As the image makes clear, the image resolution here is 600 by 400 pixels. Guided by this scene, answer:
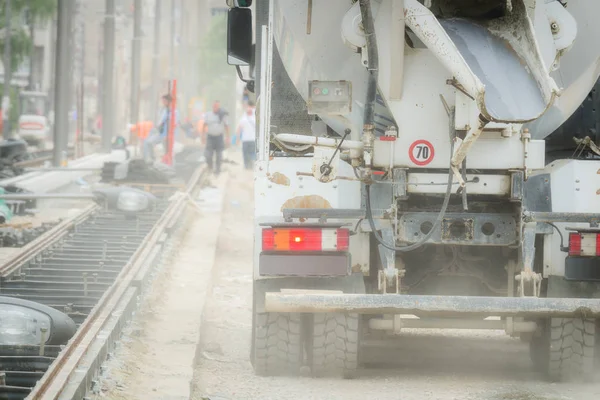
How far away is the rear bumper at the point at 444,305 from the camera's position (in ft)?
25.2

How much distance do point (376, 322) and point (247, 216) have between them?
15.1 metres

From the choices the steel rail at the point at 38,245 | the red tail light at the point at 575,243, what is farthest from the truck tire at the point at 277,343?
the steel rail at the point at 38,245

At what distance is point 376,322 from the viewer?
847cm

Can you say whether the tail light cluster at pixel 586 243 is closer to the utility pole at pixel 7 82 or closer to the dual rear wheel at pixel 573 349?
the dual rear wheel at pixel 573 349

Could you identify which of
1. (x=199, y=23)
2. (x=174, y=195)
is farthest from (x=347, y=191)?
(x=199, y=23)

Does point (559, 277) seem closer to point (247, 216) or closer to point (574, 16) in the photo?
point (574, 16)

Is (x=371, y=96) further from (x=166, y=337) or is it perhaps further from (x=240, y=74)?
(x=166, y=337)

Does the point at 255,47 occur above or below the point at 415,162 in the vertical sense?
above

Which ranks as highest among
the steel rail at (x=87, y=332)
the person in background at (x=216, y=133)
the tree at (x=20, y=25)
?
the tree at (x=20, y=25)

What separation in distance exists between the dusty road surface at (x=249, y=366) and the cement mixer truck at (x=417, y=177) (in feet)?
0.80

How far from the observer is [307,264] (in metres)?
8.14

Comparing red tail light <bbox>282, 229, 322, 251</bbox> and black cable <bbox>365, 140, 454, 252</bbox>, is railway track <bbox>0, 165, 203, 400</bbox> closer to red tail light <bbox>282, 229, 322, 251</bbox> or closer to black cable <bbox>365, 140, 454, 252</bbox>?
red tail light <bbox>282, 229, 322, 251</bbox>

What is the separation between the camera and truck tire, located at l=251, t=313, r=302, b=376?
8.52m

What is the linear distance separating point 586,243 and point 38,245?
24.7ft
